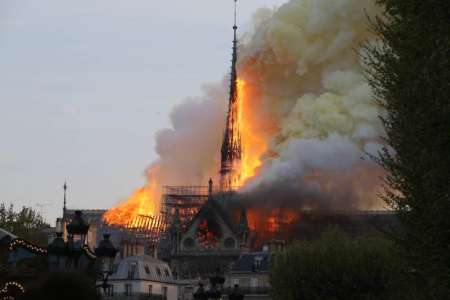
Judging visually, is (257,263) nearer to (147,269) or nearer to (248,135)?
(147,269)

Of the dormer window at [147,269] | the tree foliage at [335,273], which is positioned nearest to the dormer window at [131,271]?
the dormer window at [147,269]

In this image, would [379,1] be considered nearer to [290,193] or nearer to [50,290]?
[50,290]

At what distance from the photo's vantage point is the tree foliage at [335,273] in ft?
290

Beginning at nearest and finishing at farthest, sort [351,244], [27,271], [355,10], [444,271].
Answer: [444,271], [27,271], [351,244], [355,10]

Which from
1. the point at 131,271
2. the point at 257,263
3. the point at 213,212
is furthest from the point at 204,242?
the point at 131,271

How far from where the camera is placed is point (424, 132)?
38.6 meters

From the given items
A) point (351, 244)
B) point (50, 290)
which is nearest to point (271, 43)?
point (351, 244)

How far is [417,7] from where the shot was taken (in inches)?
1554

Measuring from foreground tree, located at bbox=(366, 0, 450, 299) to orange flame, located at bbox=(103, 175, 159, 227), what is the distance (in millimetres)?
116852

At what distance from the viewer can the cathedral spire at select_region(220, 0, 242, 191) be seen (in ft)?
468

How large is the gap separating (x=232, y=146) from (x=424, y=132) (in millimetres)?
105286

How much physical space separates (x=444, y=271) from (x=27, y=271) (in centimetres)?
1951

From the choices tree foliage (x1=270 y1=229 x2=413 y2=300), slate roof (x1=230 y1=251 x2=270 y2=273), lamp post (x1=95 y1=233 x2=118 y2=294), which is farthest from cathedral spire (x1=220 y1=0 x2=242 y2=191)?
lamp post (x1=95 y1=233 x2=118 y2=294)

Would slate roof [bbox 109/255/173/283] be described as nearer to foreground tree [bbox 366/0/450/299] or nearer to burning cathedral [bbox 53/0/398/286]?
burning cathedral [bbox 53/0/398/286]
